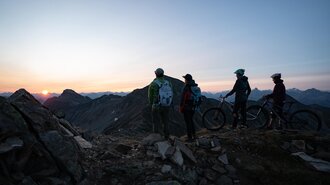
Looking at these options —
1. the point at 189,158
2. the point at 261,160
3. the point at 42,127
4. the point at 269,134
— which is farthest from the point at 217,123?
the point at 42,127

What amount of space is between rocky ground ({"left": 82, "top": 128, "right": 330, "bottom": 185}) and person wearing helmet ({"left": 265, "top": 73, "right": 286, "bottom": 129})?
1.93 metres

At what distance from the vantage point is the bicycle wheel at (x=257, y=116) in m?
16.9

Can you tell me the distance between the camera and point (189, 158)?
41.6 feet

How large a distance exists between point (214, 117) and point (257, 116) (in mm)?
2397

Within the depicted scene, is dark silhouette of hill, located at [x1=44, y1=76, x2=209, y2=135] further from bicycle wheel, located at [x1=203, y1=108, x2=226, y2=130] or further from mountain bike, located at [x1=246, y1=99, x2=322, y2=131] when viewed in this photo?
mountain bike, located at [x1=246, y1=99, x2=322, y2=131]

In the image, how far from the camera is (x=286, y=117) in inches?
678

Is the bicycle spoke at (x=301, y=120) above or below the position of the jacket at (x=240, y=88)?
below

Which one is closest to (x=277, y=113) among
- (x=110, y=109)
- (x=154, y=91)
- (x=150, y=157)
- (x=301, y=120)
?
(x=301, y=120)

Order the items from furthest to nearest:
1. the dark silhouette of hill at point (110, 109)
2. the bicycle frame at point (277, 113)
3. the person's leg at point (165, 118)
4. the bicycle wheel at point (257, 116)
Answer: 1. the dark silhouette of hill at point (110, 109)
2. the bicycle wheel at point (257, 116)
3. the bicycle frame at point (277, 113)
4. the person's leg at point (165, 118)

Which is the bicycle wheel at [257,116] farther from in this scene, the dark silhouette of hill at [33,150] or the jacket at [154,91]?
the dark silhouette of hill at [33,150]

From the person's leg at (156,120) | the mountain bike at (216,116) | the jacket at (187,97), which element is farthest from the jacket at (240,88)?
the person's leg at (156,120)

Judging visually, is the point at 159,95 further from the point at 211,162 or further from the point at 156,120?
the point at 211,162

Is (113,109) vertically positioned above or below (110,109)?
above

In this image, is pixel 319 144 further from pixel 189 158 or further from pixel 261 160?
pixel 189 158
